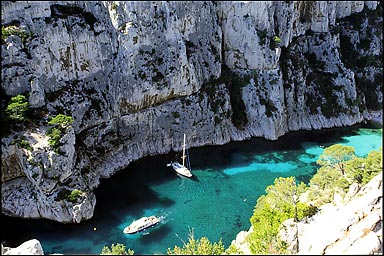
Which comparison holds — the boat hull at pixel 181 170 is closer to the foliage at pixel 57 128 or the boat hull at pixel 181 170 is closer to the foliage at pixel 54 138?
the foliage at pixel 57 128

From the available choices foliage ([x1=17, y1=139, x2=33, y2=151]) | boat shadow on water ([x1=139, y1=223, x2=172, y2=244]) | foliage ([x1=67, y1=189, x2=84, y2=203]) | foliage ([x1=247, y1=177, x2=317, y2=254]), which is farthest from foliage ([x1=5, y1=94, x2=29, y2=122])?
foliage ([x1=247, y1=177, x2=317, y2=254])

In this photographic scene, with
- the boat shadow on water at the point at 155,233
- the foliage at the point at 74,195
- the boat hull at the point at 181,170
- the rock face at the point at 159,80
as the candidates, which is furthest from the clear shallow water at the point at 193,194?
the foliage at the point at 74,195

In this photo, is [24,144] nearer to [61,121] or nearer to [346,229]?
[61,121]

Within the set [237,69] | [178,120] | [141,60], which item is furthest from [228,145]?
[141,60]

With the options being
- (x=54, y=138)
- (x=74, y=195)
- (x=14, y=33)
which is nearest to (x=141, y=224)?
(x=74, y=195)

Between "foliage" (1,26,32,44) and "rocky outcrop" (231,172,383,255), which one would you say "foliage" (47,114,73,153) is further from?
"rocky outcrop" (231,172,383,255)

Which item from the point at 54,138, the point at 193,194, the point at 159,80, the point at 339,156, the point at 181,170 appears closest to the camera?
the point at 339,156
